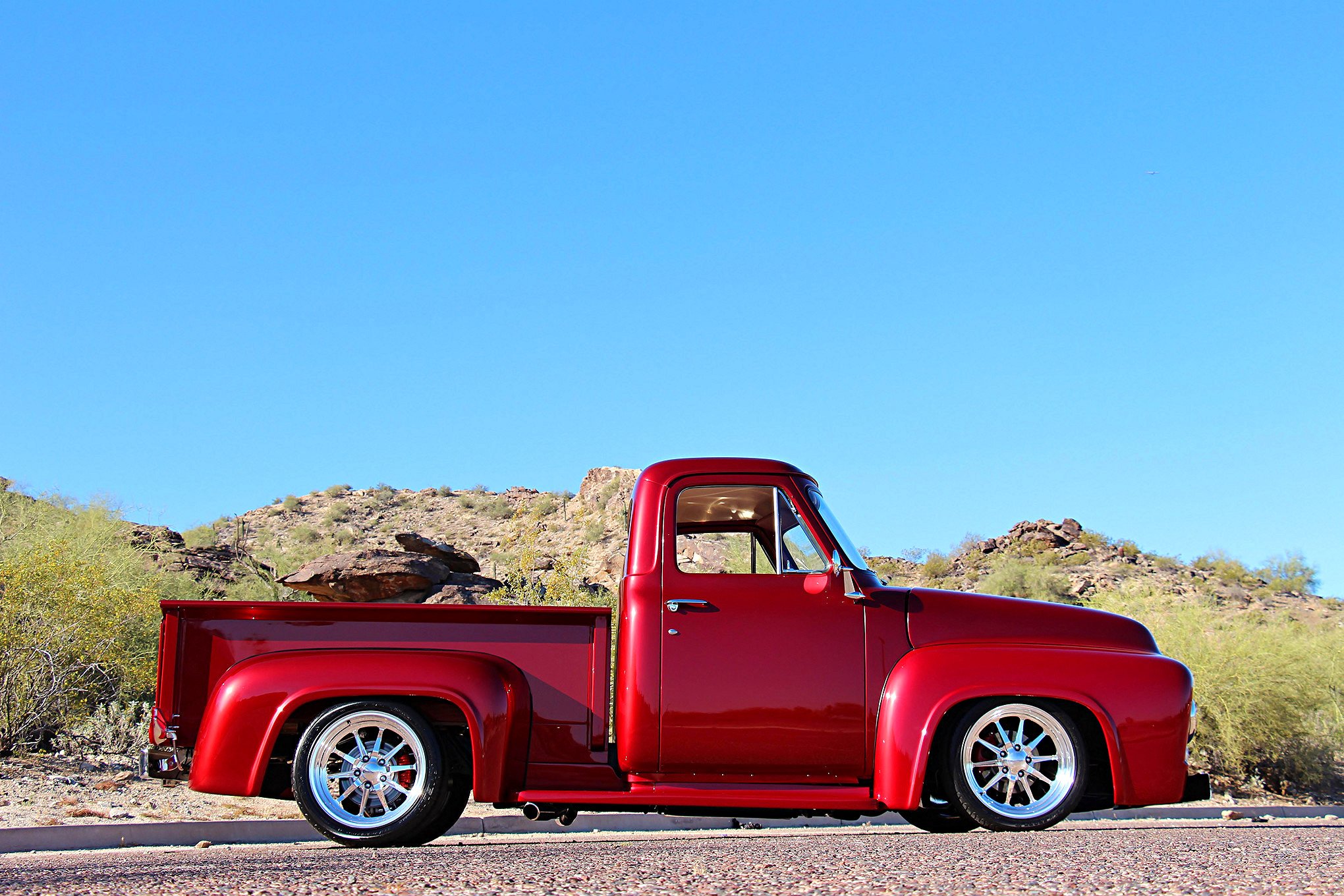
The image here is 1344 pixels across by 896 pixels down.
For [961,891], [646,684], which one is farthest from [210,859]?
[961,891]

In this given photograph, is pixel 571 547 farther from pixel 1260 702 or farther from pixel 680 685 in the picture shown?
pixel 680 685

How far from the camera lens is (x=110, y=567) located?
61.2 ft

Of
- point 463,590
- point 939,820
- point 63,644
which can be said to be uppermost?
point 463,590

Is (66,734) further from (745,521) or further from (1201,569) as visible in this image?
(1201,569)

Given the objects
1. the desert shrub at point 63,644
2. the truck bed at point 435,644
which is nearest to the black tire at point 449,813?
the truck bed at point 435,644

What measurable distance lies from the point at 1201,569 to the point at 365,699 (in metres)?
38.1

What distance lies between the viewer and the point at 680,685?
251 inches

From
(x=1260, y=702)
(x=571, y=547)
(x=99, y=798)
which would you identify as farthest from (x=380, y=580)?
(x=1260, y=702)

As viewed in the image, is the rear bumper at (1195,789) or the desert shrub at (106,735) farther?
the desert shrub at (106,735)

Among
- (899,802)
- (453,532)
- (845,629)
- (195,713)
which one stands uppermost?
(453,532)

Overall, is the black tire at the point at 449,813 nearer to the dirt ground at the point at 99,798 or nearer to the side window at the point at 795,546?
the side window at the point at 795,546

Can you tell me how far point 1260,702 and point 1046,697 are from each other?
46.4ft

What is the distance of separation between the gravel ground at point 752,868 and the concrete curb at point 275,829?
109cm

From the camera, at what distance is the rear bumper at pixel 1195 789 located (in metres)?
6.40
